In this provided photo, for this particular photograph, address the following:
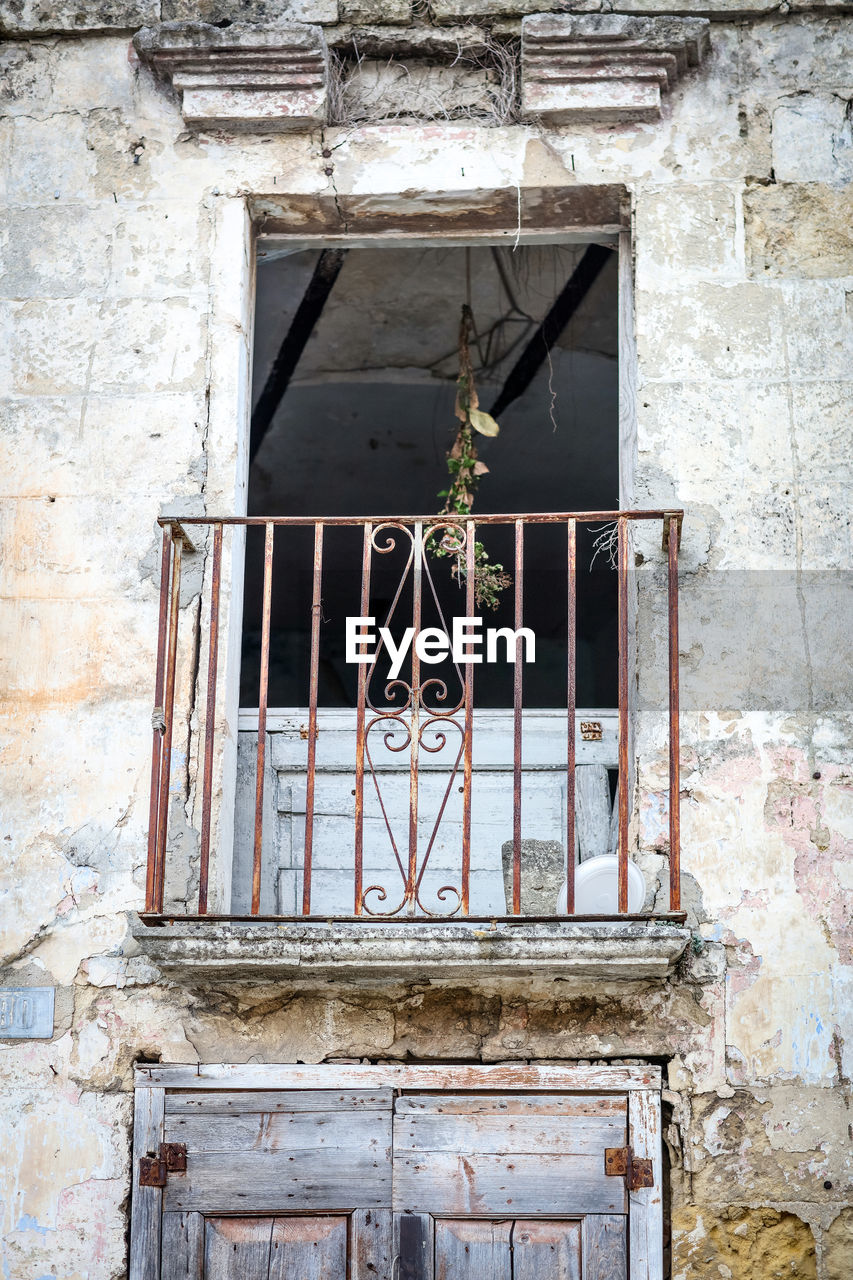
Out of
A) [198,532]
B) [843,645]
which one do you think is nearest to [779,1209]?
[843,645]

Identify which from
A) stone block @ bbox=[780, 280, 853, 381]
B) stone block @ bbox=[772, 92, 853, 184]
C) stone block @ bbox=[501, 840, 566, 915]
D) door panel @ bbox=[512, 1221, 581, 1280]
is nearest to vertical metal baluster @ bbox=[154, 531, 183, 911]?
stone block @ bbox=[501, 840, 566, 915]

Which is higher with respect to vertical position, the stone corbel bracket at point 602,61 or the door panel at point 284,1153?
the stone corbel bracket at point 602,61

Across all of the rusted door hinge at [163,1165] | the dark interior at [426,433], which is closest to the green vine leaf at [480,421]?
the dark interior at [426,433]

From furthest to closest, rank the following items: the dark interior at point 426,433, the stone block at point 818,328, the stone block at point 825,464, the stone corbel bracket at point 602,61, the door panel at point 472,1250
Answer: the dark interior at point 426,433 → the stone corbel bracket at point 602,61 → the stone block at point 818,328 → the stone block at point 825,464 → the door panel at point 472,1250

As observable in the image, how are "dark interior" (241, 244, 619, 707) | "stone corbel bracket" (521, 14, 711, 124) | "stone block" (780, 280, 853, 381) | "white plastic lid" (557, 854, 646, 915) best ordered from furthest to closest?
"dark interior" (241, 244, 619, 707) → "stone corbel bracket" (521, 14, 711, 124) → "stone block" (780, 280, 853, 381) → "white plastic lid" (557, 854, 646, 915)

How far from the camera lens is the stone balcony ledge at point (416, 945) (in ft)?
12.6

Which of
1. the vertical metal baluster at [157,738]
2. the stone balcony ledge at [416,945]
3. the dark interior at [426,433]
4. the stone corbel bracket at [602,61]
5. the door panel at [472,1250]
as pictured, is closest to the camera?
the stone balcony ledge at [416,945]

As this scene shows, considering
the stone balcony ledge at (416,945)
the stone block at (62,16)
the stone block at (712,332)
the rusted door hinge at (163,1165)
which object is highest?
the stone block at (62,16)

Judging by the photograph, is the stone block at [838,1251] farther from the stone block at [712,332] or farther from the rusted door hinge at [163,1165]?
the stone block at [712,332]

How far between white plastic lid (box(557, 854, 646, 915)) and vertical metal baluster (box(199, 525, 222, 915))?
996 mm

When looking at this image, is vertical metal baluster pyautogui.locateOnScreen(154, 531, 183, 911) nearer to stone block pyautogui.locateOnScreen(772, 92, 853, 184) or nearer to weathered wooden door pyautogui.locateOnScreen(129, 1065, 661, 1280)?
weathered wooden door pyautogui.locateOnScreen(129, 1065, 661, 1280)

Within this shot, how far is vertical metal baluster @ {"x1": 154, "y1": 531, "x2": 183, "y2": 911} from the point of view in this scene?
409 cm

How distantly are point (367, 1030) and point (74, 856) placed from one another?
98 cm

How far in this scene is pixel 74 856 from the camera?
4.32 meters
